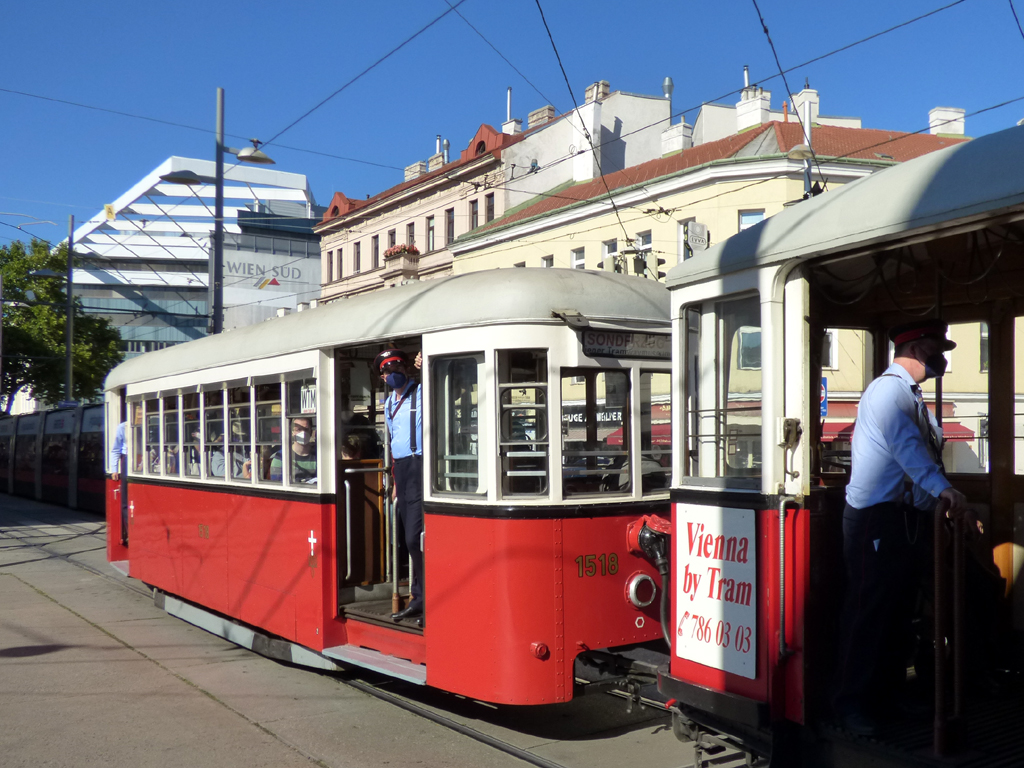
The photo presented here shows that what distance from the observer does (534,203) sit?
33.9 metres

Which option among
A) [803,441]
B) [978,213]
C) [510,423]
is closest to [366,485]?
[510,423]

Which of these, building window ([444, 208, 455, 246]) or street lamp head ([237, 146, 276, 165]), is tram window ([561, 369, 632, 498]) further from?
building window ([444, 208, 455, 246])

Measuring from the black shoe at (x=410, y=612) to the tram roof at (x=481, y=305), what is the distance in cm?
168

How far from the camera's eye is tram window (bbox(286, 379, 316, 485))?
23.6ft

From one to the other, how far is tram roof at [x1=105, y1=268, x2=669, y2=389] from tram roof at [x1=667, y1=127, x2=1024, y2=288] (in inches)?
58.5

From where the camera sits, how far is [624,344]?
597 cm

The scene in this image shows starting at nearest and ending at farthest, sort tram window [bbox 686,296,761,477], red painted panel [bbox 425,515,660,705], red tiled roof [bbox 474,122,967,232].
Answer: tram window [bbox 686,296,761,477] → red painted panel [bbox 425,515,660,705] → red tiled roof [bbox 474,122,967,232]

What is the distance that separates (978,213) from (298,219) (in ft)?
183

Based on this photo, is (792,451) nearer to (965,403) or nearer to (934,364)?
(934,364)

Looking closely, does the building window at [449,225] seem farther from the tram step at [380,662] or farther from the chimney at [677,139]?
the tram step at [380,662]

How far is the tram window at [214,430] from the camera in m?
8.59

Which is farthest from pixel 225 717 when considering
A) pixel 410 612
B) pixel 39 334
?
pixel 39 334

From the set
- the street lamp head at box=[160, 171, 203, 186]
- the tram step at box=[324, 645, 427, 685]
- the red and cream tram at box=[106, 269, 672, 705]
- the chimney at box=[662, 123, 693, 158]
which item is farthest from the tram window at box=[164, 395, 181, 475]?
the chimney at box=[662, 123, 693, 158]

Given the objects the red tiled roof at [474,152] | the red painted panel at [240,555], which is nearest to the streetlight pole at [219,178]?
the red painted panel at [240,555]
